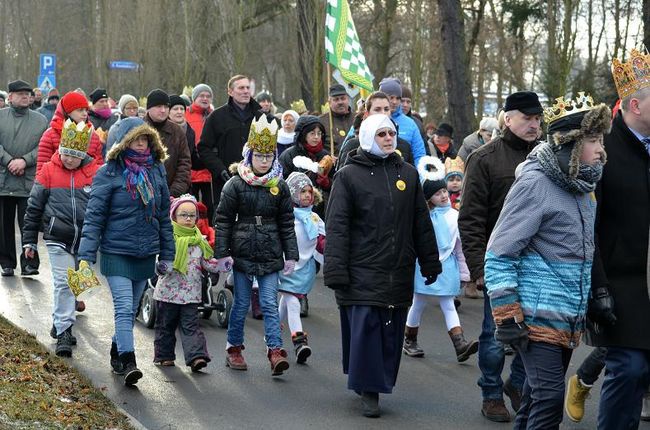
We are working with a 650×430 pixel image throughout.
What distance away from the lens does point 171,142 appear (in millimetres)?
13016

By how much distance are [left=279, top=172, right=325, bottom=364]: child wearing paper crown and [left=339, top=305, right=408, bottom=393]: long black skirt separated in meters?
1.86

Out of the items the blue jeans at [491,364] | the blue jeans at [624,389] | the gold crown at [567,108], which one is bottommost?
the blue jeans at [491,364]

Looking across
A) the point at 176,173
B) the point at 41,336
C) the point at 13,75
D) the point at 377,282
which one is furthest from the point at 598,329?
the point at 13,75

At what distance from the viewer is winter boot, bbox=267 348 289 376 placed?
Answer: 370 inches

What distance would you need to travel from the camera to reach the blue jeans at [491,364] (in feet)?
26.7

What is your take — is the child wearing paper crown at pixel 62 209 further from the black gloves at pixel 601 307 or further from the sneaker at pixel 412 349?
the black gloves at pixel 601 307

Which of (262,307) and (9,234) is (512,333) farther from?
(9,234)

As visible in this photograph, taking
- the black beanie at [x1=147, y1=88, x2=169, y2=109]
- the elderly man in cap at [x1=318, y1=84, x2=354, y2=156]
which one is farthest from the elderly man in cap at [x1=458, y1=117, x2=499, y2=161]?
the black beanie at [x1=147, y1=88, x2=169, y2=109]

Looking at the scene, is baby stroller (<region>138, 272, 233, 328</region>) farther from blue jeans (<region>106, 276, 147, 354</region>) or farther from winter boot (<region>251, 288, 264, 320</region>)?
blue jeans (<region>106, 276, 147, 354</region>)

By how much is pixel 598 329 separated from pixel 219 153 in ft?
27.3

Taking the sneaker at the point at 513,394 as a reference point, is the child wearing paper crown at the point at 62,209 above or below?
above

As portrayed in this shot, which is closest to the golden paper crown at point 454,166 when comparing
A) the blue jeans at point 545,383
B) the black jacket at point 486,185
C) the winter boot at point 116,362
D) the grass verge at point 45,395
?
the winter boot at point 116,362

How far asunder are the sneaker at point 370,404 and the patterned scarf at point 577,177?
265cm

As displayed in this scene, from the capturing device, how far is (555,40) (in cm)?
3134
